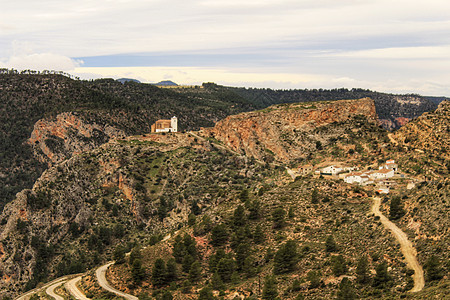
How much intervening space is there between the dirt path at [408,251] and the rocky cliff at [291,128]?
62.1 m

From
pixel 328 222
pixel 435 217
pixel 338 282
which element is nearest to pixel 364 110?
pixel 328 222

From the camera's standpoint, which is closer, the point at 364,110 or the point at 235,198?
the point at 235,198

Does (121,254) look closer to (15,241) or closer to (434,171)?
(15,241)

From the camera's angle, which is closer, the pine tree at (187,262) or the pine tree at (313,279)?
the pine tree at (313,279)

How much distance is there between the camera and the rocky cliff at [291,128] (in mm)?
136750

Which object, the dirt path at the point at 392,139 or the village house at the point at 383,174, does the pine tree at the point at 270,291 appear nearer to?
the village house at the point at 383,174

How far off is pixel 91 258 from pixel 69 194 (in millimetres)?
22599

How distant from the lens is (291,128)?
14238 cm

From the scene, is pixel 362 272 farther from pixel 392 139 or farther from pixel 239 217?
pixel 392 139

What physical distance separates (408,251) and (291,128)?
85.4 metres

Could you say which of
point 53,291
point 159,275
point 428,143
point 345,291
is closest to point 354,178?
point 428,143

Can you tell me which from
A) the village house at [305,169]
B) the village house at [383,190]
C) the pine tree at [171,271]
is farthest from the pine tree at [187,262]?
the village house at [305,169]

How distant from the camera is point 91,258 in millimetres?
113312

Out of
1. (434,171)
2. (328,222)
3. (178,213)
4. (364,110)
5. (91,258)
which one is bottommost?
(91,258)
